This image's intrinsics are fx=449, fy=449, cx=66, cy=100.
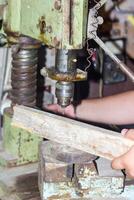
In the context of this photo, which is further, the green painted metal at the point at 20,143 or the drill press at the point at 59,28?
the green painted metal at the point at 20,143

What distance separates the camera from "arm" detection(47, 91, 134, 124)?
1409 mm

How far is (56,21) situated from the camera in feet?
3.18

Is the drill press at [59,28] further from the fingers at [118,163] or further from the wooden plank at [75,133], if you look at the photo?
the fingers at [118,163]

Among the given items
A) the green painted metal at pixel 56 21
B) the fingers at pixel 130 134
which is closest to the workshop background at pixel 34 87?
the green painted metal at pixel 56 21

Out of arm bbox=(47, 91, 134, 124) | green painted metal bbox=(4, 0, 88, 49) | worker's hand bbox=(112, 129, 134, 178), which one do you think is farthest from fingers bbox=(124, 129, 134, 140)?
arm bbox=(47, 91, 134, 124)

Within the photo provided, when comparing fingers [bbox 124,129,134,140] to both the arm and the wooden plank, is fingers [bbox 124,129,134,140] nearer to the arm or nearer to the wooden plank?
the wooden plank

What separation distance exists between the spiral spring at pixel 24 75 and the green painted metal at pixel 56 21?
0.10 metres

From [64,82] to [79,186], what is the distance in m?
0.24

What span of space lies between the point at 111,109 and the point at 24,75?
38cm

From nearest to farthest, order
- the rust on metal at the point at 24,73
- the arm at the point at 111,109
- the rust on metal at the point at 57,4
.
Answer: the rust on metal at the point at 57,4, the rust on metal at the point at 24,73, the arm at the point at 111,109

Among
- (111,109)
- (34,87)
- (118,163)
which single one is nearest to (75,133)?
(118,163)

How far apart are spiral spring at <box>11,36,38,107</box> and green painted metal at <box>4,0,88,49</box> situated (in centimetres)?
10

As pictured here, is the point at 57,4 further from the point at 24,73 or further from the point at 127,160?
the point at 127,160

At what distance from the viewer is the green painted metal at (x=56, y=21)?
3.13ft
